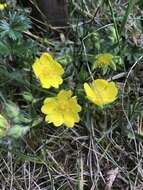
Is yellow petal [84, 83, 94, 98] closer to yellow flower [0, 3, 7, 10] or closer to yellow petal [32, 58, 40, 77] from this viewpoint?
yellow petal [32, 58, 40, 77]

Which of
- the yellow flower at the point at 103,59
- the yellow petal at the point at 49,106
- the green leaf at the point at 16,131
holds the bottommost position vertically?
the green leaf at the point at 16,131

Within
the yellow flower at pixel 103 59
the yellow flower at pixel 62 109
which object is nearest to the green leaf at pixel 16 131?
the yellow flower at pixel 62 109

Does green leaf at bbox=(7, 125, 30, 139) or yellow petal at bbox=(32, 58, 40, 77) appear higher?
yellow petal at bbox=(32, 58, 40, 77)

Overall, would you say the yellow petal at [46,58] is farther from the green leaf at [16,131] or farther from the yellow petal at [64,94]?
the green leaf at [16,131]

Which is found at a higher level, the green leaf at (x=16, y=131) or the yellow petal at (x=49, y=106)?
the yellow petal at (x=49, y=106)

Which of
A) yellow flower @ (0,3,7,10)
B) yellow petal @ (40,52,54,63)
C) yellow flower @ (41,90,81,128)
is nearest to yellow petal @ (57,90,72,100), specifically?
yellow flower @ (41,90,81,128)

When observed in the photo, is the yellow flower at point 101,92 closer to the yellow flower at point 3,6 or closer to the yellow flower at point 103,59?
the yellow flower at point 103,59

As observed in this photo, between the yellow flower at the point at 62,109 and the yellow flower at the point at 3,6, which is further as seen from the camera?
the yellow flower at the point at 3,6
